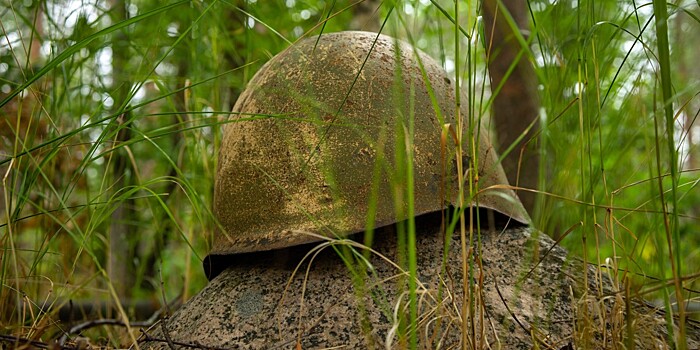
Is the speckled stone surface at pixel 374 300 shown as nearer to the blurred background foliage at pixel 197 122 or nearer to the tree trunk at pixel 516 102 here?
the blurred background foliage at pixel 197 122

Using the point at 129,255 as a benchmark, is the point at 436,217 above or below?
above

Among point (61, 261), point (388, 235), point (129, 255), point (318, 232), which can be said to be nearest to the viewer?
point (318, 232)

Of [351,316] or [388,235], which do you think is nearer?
[351,316]

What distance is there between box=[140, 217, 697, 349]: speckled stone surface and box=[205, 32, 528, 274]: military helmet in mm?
94

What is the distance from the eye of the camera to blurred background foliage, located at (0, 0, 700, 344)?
44.6 inches

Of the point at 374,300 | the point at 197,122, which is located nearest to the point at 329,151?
the point at 374,300

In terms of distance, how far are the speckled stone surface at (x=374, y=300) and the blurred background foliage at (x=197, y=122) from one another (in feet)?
0.49

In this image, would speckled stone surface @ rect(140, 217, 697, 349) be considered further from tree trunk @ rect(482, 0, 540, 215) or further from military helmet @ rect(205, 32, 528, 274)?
tree trunk @ rect(482, 0, 540, 215)

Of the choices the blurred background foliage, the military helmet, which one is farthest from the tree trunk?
the military helmet

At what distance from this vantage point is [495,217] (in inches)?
61.7

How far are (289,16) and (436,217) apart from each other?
88.2 inches

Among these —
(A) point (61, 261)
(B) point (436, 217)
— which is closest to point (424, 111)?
(B) point (436, 217)

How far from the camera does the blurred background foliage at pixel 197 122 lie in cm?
113

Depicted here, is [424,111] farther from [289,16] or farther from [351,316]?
[289,16]
